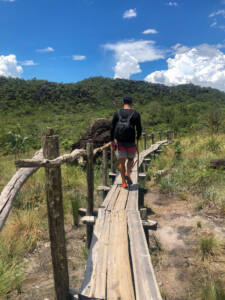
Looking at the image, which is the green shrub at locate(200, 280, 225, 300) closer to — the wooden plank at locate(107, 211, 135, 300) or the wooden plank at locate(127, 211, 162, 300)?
the wooden plank at locate(127, 211, 162, 300)

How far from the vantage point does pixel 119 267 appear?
2215 mm

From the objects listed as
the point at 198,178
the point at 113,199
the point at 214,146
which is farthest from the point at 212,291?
the point at 214,146

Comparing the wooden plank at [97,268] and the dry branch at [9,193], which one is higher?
the dry branch at [9,193]

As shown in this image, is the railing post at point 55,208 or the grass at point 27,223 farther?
the grass at point 27,223

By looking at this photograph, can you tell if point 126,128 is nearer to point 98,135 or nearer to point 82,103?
point 98,135

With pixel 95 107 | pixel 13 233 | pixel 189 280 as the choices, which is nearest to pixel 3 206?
pixel 13 233

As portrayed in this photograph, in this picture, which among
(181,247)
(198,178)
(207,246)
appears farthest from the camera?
(198,178)

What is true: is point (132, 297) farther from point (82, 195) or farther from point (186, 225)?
point (82, 195)

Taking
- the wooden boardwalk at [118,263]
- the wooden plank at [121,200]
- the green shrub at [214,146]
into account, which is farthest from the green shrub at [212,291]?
the green shrub at [214,146]

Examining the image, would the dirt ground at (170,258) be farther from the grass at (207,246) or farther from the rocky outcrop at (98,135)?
the rocky outcrop at (98,135)

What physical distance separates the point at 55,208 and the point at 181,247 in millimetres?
2818

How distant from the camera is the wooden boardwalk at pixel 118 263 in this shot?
1868 millimetres

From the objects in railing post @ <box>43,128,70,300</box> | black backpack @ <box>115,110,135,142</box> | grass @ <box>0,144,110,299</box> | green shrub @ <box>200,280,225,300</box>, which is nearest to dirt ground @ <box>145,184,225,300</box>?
green shrub @ <box>200,280,225,300</box>

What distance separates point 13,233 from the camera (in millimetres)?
3676
